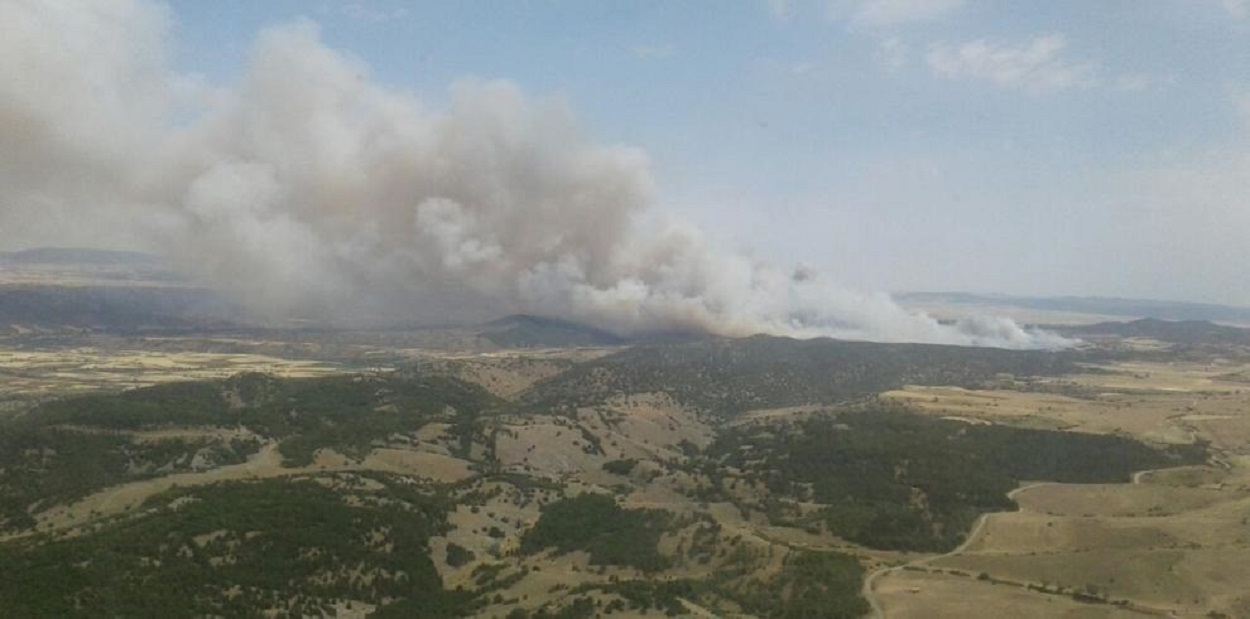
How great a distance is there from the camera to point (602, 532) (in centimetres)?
7625

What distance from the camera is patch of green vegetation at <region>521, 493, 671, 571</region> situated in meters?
70.7

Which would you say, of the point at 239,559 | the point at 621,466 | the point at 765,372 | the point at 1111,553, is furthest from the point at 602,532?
the point at 765,372

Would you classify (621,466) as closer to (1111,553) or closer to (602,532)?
(602,532)

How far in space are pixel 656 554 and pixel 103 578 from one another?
122 ft

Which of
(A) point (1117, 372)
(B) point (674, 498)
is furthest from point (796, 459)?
(A) point (1117, 372)

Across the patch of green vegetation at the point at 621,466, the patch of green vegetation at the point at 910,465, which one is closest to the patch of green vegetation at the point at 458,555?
the patch of green vegetation at the point at 910,465

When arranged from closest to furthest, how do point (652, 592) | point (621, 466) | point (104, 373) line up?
1. point (652, 592)
2. point (621, 466)
3. point (104, 373)

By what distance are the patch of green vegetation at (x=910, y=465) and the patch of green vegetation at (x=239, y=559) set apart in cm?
3541

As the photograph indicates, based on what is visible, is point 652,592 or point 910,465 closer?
point 652,592

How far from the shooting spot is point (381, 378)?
13625cm

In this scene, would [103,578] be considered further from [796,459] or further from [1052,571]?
[796,459]

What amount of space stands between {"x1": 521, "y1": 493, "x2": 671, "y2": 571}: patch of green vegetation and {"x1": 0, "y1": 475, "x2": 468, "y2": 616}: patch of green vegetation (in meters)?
9.14

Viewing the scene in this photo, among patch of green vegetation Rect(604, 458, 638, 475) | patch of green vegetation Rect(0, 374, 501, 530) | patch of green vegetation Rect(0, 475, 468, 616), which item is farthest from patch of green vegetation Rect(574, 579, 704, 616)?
patch of green vegetation Rect(0, 374, 501, 530)

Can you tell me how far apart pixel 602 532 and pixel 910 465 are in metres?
36.6
